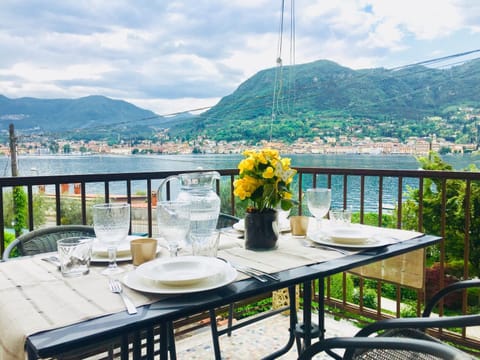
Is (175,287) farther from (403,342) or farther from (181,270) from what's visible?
(403,342)

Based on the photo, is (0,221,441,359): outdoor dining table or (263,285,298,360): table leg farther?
(263,285,298,360): table leg

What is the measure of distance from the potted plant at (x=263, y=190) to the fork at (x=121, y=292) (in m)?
0.60

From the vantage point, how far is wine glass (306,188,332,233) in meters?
1.74

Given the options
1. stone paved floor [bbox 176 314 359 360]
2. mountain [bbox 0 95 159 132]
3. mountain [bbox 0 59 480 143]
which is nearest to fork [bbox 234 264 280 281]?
stone paved floor [bbox 176 314 359 360]

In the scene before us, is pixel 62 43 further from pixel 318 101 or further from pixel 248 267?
pixel 248 267

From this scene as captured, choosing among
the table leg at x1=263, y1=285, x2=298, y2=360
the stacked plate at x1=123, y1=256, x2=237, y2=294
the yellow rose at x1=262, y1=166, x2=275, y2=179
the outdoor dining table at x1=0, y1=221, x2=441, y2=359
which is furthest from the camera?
the table leg at x1=263, y1=285, x2=298, y2=360

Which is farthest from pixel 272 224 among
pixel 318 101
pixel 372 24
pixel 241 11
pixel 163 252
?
pixel 372 24

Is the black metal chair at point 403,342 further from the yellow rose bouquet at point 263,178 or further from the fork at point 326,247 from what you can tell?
the yellow rose bouquet at point 263,178

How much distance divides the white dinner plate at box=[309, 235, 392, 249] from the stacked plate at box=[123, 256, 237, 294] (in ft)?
1.88

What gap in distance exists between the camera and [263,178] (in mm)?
1484

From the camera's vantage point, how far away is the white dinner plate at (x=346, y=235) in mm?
1552

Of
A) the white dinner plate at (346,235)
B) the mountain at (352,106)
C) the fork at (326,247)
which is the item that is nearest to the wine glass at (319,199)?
the white dinner plate at (346,235)

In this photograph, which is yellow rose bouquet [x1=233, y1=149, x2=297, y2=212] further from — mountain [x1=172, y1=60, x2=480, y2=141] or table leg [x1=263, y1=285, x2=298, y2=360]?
mountain [x1=172, y1=60, x2=480, y2=141]

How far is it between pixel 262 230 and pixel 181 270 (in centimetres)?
47
